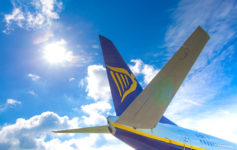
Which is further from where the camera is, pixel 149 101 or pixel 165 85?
pixel 149 101

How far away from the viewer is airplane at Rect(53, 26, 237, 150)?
2.93 metres

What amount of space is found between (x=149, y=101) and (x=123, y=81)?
9.77 feet

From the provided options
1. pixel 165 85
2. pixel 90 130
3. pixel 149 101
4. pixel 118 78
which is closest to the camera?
pixel 165 85

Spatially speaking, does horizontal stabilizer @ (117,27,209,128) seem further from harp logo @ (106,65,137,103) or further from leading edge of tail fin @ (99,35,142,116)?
harp logo @ (106,65,137,103)

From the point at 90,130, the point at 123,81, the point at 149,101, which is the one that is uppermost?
the point at 123,81

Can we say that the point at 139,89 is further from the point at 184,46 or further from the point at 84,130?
the point at 184,46

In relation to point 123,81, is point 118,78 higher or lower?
higher

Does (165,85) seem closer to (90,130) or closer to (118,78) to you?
(118,78)

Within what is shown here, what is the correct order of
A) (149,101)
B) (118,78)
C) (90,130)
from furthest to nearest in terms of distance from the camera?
1. (118,78)
2. (90,130)
3. (149,101)

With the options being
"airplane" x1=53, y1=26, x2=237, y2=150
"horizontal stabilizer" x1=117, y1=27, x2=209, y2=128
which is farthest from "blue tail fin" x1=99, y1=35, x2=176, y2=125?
"horizontal stabilizer" x1=117, y1=27, x2=209, y2=128

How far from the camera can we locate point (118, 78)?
6.18m

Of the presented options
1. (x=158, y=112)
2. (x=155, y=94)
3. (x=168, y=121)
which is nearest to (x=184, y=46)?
(x=155, y=94)

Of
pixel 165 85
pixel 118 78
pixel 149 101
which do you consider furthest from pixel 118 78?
pixel 165 85

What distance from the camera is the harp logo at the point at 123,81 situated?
5.99 metres
